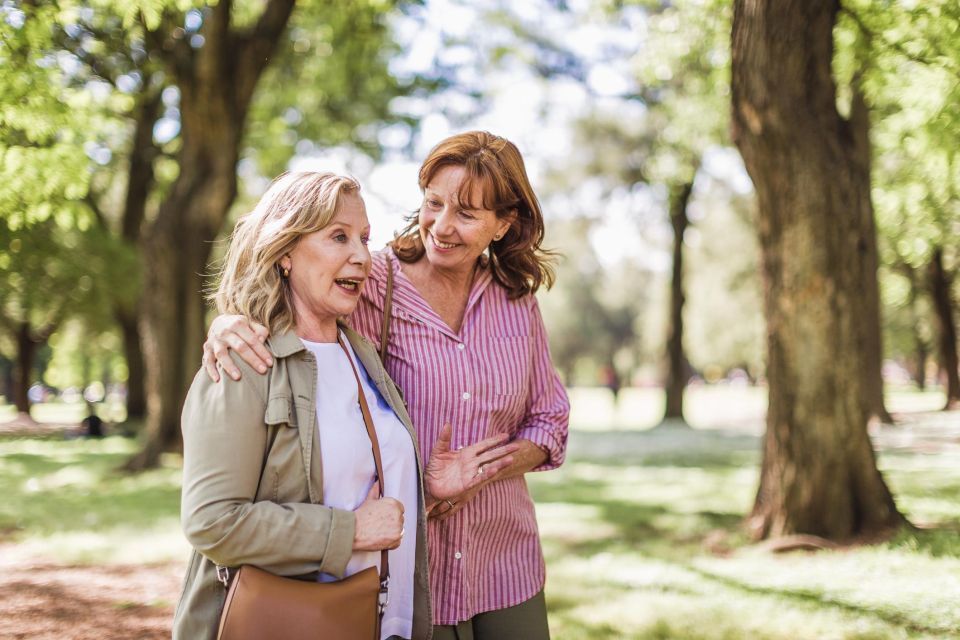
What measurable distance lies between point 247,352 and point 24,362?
1160 inches

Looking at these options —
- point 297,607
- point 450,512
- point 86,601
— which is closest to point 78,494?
point 86,601

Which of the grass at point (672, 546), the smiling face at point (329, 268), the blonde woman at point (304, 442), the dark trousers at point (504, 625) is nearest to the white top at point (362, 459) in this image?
the blonde woman at point (304, 442)

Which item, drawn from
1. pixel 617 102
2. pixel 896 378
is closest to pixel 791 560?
pixel 617 102

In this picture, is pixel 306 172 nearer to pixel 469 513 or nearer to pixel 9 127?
pixel 469 513

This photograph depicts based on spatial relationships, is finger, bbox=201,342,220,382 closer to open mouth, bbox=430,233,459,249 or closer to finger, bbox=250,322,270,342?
finger, bbox=250,322,270,342

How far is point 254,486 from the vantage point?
2.33 m

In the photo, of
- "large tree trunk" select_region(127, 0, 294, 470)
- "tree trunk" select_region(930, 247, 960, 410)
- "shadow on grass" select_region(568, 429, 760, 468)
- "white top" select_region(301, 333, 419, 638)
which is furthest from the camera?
"tree trunk" select_region(930, 247, 960, 410)

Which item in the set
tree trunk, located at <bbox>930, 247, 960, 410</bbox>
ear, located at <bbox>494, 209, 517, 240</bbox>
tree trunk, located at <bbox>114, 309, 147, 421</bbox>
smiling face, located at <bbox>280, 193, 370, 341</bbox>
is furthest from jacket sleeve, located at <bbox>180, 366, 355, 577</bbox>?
tree trunk, located at <bbox>930, 247, 960, 410</bbox>

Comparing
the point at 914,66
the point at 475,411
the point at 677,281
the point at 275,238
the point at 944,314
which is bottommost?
the point at 475,411

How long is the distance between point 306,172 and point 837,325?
243 inches

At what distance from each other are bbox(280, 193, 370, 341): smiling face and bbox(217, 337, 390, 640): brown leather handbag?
2.49ft

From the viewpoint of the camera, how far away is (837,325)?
7621 millimetres

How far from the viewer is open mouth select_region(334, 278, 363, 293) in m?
2.67

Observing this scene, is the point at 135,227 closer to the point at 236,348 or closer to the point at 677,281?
the point at 677,281
